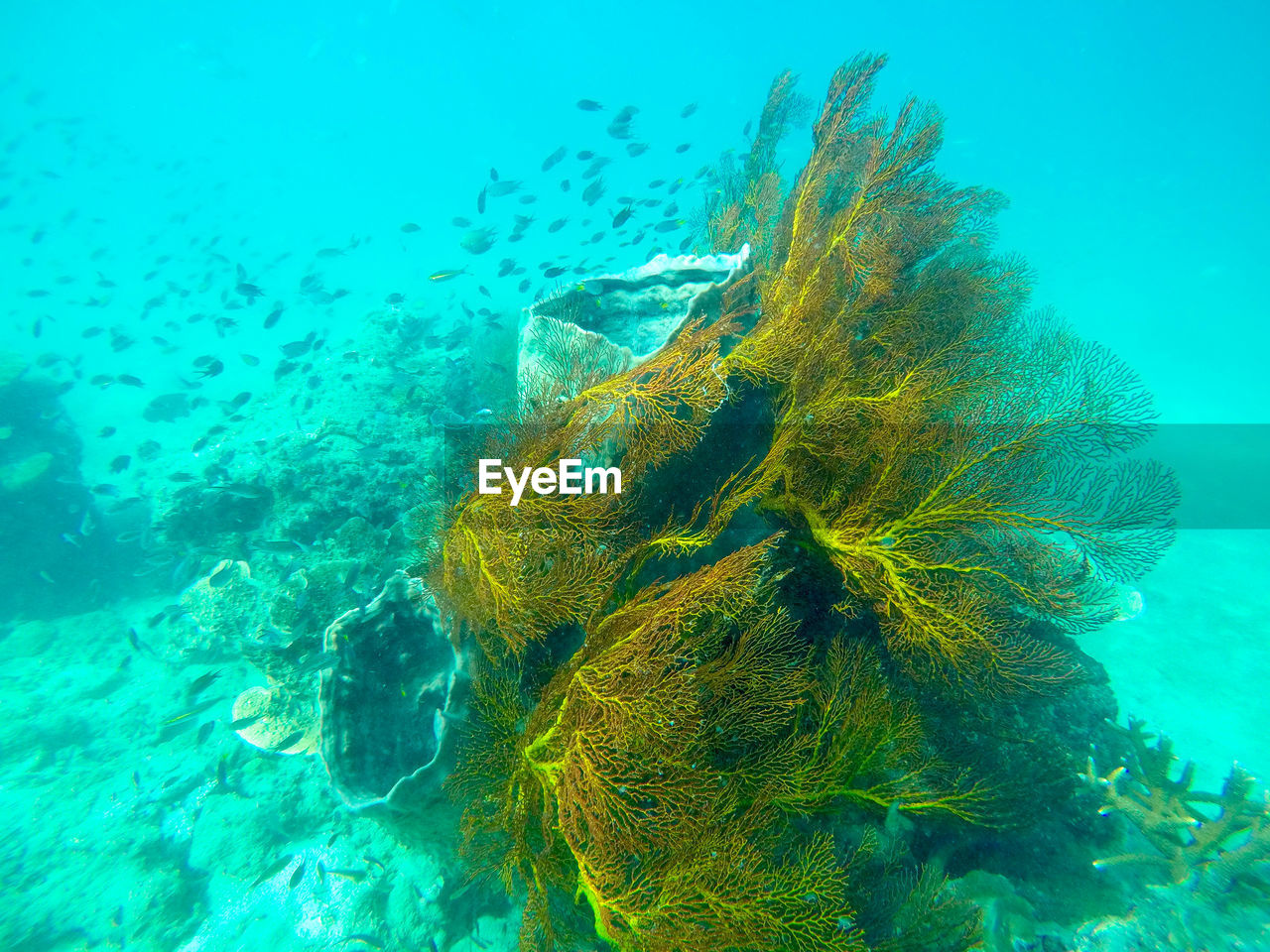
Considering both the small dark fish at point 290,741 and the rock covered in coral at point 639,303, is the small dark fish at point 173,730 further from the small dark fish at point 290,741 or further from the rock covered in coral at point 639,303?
the rock covered in coral at point 639,303

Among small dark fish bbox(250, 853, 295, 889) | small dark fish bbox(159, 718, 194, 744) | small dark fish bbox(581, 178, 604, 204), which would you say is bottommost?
small dark fish bbox(159, 718, 194, 744)

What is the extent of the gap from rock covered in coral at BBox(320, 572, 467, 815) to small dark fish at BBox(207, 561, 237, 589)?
16.0ft

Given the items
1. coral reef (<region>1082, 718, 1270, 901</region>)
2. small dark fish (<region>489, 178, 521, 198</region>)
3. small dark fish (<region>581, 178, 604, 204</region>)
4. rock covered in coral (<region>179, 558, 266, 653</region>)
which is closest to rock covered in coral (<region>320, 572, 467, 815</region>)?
rock covered in coral (<region>179, 558, 266, 653</region>)

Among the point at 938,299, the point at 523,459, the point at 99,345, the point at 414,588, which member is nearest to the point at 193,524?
the point at 414,588

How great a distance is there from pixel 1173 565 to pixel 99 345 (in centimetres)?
6000

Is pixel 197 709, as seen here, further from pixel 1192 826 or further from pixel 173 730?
pixel 1192 826

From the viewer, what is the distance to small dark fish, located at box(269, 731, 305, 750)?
575cm

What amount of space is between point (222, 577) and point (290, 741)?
300 cm

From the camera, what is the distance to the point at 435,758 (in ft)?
10.9

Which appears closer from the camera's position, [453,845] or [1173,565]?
[453,845]

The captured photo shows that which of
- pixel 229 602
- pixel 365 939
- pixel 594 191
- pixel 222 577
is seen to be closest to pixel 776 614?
pixel 365 939

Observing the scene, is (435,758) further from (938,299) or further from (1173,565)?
(1173,565)

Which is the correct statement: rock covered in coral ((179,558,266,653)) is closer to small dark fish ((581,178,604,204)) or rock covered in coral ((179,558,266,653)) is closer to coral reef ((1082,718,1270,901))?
coral reef ((1082,718,1270,901))

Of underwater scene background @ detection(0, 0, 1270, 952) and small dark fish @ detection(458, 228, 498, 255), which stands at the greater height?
small dark fish @ detection(458, 228, 498, 255)
